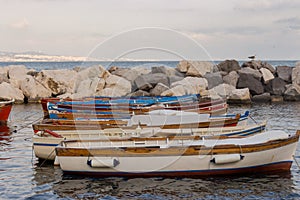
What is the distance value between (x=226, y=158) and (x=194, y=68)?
35.7 meters

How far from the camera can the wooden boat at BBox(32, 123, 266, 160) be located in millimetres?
18516

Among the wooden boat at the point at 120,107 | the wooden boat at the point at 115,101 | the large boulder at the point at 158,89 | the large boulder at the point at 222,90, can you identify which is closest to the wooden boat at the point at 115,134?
the wooden boat at the point at 120,107

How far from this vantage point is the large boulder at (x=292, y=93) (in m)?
43.7

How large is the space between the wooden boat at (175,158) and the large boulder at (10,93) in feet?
85.8

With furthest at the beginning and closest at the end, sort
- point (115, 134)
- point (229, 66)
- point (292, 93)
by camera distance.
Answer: point (229, 66)
point (292, 93)
point (115, 134)

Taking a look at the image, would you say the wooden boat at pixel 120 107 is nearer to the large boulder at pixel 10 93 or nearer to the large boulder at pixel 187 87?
the large boulder at pixel 187 87

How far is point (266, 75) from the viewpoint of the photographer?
1891 inches

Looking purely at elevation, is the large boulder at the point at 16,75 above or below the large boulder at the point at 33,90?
above

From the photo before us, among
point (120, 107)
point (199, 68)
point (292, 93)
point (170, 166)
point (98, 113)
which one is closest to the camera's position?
point (170, 166)

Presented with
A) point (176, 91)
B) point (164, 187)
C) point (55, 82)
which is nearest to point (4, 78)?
point (55, 82)

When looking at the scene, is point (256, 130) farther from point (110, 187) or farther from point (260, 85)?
point (260, 85)

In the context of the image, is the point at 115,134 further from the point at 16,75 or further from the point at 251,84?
the point at 16,75

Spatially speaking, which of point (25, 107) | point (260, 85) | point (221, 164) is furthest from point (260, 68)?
point (221, 164)

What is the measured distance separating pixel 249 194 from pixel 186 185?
216cm
